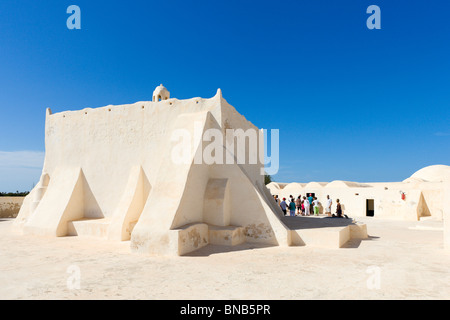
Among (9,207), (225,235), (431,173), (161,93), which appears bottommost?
(9,207)

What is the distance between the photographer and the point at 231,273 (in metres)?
4.89

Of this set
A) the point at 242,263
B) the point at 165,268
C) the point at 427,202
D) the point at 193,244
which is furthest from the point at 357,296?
the point at 427,202

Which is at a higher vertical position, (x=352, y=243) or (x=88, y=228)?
(x=88, y=228)

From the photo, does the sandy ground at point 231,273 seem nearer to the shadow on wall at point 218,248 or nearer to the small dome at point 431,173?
the shadow on wall at point 218,248

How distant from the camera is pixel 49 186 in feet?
34.2

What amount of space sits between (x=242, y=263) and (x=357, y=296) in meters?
2.28

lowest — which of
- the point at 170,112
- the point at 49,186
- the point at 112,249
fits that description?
the point at 112,249

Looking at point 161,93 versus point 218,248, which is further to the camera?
point 161,93

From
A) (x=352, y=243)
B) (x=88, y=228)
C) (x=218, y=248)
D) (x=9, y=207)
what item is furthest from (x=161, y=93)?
(x=9, y=207)

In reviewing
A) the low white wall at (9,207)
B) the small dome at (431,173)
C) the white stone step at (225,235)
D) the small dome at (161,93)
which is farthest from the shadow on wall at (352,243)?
the small dome at (431,173)

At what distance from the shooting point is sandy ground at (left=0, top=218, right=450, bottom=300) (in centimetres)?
394

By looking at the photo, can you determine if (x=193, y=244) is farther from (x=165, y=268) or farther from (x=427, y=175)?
(x=427, y=175)

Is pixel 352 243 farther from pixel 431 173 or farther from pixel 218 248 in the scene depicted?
pixel 431 173

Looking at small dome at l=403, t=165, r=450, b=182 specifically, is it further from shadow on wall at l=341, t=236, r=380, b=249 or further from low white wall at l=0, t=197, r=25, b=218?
low white wall at l=0, t=197, r=25, b=218
